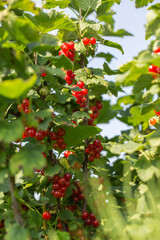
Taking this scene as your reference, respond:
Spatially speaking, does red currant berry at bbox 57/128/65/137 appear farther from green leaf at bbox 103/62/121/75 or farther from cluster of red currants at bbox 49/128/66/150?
green leaf at bbox 103/62/121/75

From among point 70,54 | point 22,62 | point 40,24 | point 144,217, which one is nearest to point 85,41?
point 70,54

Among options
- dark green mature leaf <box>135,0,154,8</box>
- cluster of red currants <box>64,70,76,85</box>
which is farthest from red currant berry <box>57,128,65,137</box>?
dark green mature leaf <box>135,0,154,8</box>

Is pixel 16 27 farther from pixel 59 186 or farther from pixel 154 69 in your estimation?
pixel 59 186

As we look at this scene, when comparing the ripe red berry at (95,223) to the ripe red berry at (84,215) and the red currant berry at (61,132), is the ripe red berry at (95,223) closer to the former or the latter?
the ripe red berry at (84,215)

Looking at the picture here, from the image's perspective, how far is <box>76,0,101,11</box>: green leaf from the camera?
2131 millimetres

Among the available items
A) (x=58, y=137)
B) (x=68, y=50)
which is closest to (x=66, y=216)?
(x=58, y=137)

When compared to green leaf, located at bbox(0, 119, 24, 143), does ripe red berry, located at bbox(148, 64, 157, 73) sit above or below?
Answer: above

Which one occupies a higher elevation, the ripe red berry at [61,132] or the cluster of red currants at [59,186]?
the ripe red berry at [61,132]

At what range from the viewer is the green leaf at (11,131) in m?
1.08

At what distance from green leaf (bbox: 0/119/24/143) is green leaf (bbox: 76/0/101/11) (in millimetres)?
1332

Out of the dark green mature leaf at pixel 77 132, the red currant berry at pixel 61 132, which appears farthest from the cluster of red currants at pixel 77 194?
the red currant berry at pixel 61 132

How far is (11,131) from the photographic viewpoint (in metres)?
1.11

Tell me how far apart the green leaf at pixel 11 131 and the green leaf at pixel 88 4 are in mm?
1332

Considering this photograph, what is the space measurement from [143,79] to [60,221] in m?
1.00
